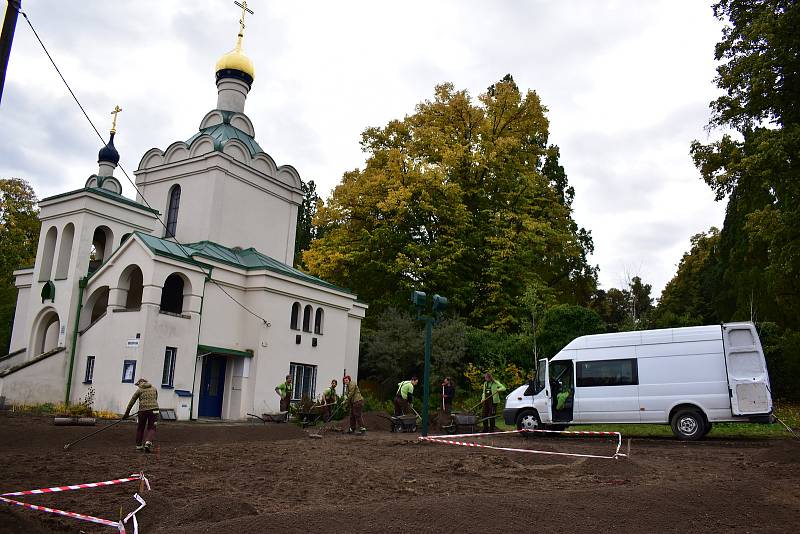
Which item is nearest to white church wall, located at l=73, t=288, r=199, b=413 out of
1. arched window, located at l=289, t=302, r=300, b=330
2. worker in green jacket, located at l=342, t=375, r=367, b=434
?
arched window, located at l=289, t=302, r=300, b=330

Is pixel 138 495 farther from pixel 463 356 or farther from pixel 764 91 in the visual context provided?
pixel 463 356

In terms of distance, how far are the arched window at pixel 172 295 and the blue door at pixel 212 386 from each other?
89.0 inches

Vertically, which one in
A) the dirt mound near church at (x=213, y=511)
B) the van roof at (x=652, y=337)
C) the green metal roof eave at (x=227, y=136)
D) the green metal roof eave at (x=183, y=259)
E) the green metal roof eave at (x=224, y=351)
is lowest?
the dirt mound near church at (x=213, y=511)

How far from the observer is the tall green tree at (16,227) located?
38.2 m

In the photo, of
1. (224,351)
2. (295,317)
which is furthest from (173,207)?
(224,351)

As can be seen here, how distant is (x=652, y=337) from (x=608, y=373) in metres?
1.49

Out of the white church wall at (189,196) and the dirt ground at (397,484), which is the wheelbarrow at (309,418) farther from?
the white church wall at (189,196)

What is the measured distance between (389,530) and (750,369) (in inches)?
461

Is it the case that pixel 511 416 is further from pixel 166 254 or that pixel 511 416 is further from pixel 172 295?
pixel 172 295

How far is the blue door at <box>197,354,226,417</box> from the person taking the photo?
21.6 m

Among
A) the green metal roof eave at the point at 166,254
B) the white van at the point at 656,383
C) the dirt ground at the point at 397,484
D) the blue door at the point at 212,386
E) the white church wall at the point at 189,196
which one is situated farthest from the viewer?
the white church wall at the point at 189,196

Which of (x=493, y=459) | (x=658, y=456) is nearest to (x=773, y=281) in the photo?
(x=658, y=456)

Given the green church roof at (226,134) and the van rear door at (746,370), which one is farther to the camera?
the green church roof at (226,134)

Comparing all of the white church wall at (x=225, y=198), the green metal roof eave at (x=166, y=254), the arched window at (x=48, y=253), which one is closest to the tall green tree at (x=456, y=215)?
the white church wall at (x=225, y=198)
